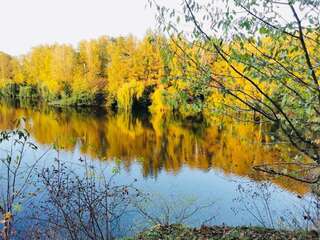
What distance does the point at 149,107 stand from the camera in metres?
36.8

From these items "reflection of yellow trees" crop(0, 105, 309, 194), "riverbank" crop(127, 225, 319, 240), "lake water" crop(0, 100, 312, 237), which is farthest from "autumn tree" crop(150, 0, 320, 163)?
"reflection of yellow trees" crop(0, 105, 309, 194)

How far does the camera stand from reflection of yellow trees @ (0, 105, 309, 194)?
46.1 ft

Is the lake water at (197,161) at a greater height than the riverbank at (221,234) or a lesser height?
lesser

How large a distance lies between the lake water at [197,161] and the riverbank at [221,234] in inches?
29.7

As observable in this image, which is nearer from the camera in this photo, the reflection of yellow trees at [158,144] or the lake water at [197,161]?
the lake water at [197,161]

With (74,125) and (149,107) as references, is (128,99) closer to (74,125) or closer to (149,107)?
(149,107)

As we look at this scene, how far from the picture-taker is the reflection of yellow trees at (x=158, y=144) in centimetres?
1404

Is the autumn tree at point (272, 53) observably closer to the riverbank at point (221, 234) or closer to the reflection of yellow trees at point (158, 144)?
the riverbank at point (221, 234)

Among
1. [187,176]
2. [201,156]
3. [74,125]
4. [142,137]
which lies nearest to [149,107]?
[74,125]

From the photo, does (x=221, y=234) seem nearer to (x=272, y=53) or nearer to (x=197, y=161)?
Result: (x=272, y=53)

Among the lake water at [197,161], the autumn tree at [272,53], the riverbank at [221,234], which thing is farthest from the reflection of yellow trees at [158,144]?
the autumn tree at [272,53]

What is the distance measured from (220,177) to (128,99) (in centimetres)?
2377

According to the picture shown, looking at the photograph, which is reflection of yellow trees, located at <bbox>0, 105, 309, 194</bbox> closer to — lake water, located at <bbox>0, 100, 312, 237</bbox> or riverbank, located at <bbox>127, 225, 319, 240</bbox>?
lake water, located at <bbox>0, 100, 312, 237</bbox>

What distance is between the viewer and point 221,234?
5332 millimetres
